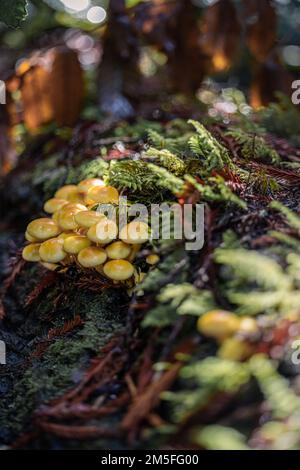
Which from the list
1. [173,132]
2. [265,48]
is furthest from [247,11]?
[173,132]

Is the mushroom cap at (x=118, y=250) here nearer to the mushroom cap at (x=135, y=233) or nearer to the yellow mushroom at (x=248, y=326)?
the mushroom cap at (x=135, y=233)

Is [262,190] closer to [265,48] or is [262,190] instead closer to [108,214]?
[108,214]

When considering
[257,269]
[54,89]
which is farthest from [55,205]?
[54,89]

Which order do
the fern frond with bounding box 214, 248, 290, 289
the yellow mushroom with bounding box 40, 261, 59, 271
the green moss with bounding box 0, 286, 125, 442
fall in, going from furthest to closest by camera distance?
the yellow mushroom with bounding box 40, 261, 59, 271
the green moss with bounding box 0, 286, 125, 442
the fern frond with bounding box 214, 248, 290, 289

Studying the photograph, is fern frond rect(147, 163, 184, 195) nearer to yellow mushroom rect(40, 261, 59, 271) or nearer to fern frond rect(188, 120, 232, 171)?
fern frond rect(188, 120, 232, 171)

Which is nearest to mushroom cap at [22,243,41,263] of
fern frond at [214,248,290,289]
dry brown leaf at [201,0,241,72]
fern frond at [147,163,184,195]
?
fern frond at [147,163,184,195]

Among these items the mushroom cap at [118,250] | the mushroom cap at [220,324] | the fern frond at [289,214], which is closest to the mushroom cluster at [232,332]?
the mushroom cap at [220,324]
